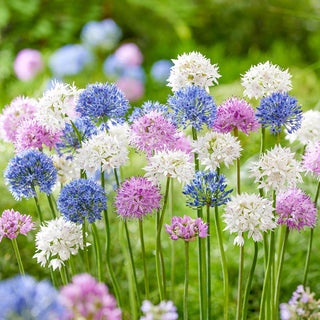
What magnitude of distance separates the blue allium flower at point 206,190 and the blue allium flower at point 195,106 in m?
0.06

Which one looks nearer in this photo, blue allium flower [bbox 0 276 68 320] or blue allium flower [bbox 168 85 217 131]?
blue allium flower [bbox 0 276 68 320]

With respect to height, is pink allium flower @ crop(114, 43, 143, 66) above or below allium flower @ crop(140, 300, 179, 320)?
above

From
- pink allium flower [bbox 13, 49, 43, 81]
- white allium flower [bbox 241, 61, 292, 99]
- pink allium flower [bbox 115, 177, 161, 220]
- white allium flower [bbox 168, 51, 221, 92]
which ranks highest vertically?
pink allium flower [bbox 13, 49, 43, 81]

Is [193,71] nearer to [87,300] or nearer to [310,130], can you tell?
[310,130]

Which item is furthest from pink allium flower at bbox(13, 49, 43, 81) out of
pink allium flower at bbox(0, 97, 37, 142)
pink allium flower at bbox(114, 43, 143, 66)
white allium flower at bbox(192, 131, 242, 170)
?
white allium flower at bbox(192, 131, 242, 170)

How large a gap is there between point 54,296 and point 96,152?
0.27 m

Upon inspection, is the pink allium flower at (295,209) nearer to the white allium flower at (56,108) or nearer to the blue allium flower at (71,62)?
the white allium flower at (56,108)

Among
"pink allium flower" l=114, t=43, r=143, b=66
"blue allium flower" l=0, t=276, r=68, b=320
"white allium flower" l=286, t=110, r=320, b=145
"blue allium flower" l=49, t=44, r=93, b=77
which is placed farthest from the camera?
"pink allium flower" l=114, t=43, r=143, b=66

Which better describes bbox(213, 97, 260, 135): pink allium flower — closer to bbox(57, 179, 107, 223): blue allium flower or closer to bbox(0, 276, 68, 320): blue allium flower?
bbox(57, 179, 107, 223): blue allium flower

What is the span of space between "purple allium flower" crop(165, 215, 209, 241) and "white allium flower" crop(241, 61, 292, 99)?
0.58ft

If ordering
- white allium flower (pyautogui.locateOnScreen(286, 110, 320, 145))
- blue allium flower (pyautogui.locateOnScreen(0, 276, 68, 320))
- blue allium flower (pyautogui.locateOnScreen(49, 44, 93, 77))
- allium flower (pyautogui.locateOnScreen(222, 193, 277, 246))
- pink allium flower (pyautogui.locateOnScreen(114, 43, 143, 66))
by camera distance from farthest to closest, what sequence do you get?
pink allium flower (pyautogui.locateOnScreen(114, 43, 143, 66))
blue allium flower (pyautogui.locateOnScreen(49, 44, 93, 77))
white allium flower (pyautogui.locateOnScreen(286, 110, 320, 145))
allium flower (pyautogui.locateOnScreen(222, 193, 277, 246))
blue allium flower (pyautogui.locateOnScreen(0, 276, 68, 320))

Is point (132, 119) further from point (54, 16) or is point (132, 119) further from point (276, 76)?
point (54, 16)

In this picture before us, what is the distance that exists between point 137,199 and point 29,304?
284 mm

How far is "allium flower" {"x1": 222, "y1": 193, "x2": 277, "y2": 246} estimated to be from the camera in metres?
0.54
